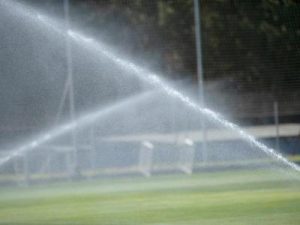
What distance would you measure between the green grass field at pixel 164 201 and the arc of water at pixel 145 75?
Result: 10.0 ft

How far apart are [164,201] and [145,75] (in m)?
8.75

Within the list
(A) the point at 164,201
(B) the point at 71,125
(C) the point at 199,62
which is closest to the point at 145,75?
(C) the point at 199,62

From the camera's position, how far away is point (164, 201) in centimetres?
1388

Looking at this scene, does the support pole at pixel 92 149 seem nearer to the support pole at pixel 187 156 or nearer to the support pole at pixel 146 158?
the support pole at pixel 146 158

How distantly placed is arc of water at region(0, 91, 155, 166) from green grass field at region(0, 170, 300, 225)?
2.24 meters

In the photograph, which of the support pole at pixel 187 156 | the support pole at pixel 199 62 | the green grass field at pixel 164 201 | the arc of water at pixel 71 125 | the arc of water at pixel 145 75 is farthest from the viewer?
the support pole at pixel 199 62

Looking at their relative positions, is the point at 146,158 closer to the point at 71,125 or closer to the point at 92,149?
the point at 92,149

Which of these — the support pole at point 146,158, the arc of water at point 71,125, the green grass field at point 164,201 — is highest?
the arc of water at point 71,125

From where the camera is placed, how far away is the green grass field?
458 inches

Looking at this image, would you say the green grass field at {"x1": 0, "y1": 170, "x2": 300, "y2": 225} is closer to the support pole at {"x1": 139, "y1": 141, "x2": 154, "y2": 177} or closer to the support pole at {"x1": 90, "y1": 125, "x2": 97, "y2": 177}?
the support pole at {"x1": 139, "y1": 141, "x2": 154, "y2": 177}

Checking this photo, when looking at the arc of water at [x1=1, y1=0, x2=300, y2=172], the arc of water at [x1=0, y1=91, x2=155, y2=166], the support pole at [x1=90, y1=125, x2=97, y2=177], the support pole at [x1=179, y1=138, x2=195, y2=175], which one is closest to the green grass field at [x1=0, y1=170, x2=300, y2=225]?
the support pole at [x1=179, y1=138, x2=195, y2=175]

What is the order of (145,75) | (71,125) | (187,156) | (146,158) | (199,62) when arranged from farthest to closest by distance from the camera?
(145,75)
(199,62)
(146,158)
(71,125)
(187,156)

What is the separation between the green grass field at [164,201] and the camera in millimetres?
11641

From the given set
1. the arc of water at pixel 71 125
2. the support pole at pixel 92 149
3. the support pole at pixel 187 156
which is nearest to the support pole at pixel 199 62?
the support pole at pixel 187 156
